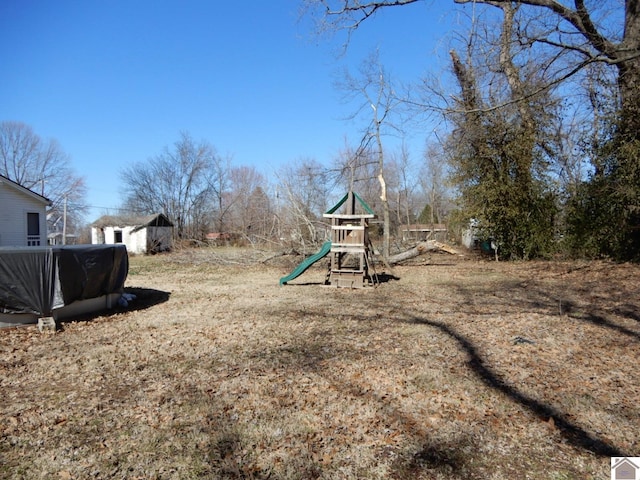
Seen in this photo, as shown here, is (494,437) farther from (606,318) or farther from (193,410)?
(606,318)

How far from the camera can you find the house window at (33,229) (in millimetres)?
18281

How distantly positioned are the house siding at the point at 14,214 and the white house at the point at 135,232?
12863mm

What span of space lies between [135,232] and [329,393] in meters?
31.1

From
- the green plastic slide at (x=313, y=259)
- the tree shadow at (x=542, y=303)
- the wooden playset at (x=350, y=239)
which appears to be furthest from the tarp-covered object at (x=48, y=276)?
the tree shadow at (x=542, y=303)

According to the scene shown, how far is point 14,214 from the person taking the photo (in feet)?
57.6

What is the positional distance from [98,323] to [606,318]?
9213mm

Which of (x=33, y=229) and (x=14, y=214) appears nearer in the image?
(x=14, y=214)

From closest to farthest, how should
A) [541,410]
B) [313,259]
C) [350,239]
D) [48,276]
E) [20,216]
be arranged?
1. [541,410]
2. [48,276]
3. [313,259]
4. [350,239]
5. [20,216]

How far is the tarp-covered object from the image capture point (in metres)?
6.72

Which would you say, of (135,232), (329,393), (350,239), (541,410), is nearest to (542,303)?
(350,239)

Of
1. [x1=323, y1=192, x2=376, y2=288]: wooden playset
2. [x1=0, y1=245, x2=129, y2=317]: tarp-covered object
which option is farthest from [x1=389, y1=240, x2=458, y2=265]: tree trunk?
[x1=0, y1=245, x2=129, y2=317]: tarp-covered object

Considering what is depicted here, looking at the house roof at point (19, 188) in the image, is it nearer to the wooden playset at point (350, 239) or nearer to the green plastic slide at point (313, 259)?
the green plastic slide at point (313, 259)

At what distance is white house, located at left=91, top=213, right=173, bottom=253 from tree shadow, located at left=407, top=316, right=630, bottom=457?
29.9 meters

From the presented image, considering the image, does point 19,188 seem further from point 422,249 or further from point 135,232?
point 422,249
